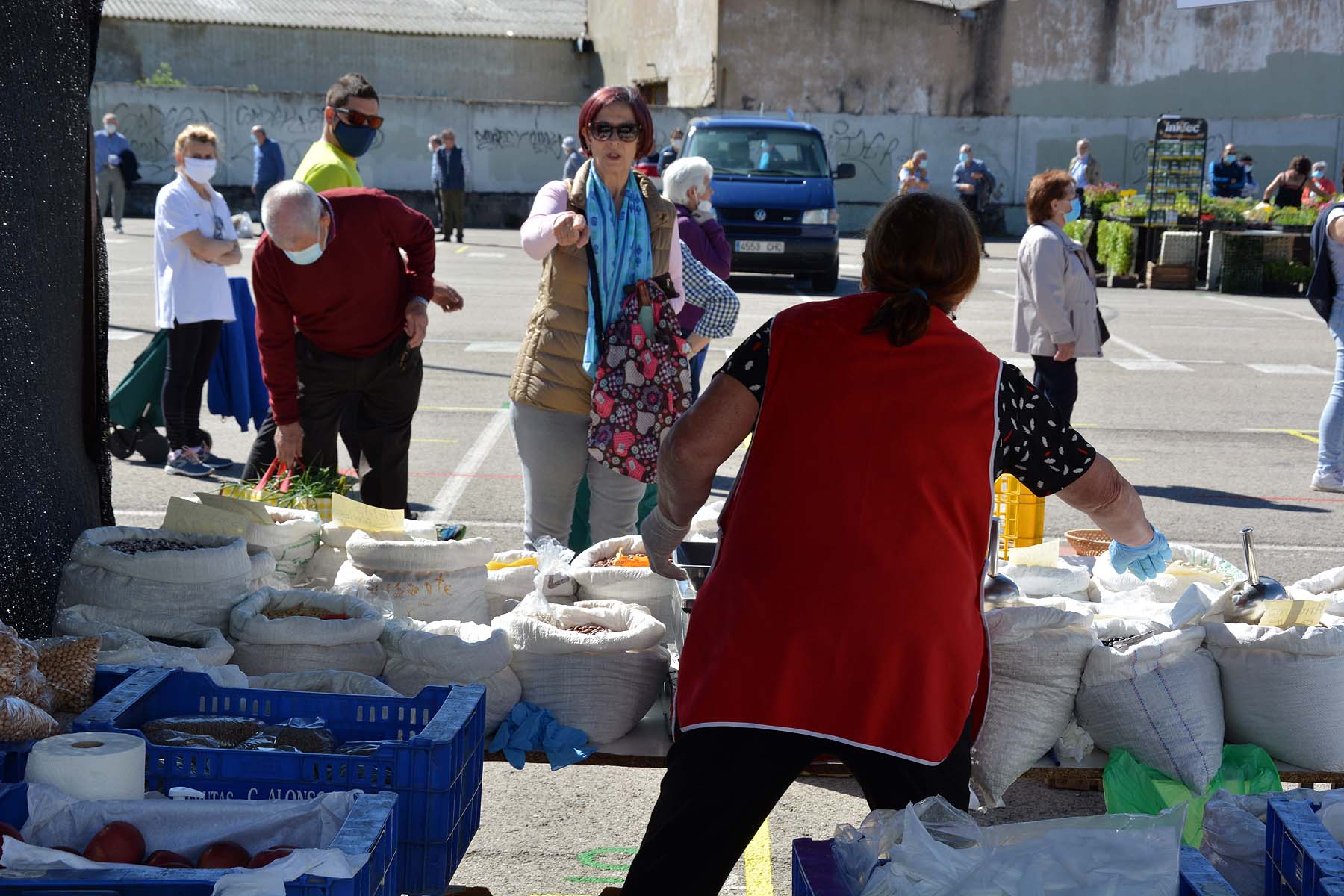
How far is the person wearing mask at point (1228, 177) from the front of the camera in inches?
1056

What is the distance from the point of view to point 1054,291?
26.0 feet

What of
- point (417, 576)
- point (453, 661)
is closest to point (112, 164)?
point (417, 576)

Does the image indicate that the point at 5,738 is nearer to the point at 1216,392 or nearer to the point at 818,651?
the point at 818,651

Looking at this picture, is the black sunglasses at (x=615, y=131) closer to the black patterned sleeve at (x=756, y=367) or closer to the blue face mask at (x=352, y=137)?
the blue face mask at (x=352, y=137)

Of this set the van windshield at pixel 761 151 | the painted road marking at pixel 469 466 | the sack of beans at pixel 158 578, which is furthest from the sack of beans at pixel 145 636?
the van windshield at pixel 761 151

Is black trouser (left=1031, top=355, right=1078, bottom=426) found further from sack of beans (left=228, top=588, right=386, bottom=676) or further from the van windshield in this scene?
the van windshield

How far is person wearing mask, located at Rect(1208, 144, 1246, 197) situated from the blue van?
11.1 metres

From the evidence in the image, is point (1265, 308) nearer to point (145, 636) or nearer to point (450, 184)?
point (450, 184)

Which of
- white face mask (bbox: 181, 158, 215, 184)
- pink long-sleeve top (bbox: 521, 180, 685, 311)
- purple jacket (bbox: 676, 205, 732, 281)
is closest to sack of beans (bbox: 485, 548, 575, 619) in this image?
pink long-sleeve top (bbox: 521, 180, 685, 311)

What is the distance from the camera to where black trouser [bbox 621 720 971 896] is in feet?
8.01

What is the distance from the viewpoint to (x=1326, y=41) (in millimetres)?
33125

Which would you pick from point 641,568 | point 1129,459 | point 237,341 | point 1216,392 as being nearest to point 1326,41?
point 1216,392

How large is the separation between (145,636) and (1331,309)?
7265 millimetres

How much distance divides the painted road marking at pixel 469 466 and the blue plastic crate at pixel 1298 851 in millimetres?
5877
